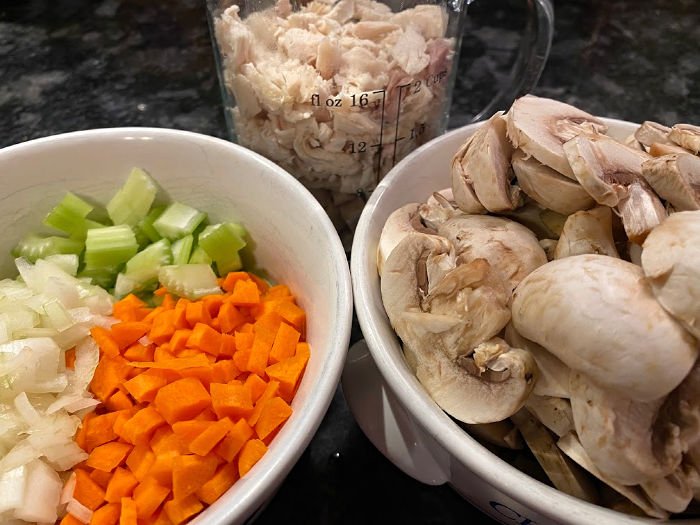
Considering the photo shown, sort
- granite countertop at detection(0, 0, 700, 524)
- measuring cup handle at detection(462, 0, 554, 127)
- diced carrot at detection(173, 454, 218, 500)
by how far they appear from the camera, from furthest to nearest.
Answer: granite countertop at detection(0, 0, 700, 524) < measuring cup handle at detection(462, 0, 554, 127) < diced carrot at detection(173, 454, 218, 500)

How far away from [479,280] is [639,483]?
0.19 metres

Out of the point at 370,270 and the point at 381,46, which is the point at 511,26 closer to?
the point at 381,46

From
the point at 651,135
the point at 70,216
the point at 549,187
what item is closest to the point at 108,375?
the point at 70,216

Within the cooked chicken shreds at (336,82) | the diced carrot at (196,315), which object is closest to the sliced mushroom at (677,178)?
the cooked chicken shreds at (336,82)

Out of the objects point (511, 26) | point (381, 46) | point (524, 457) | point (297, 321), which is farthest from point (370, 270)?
point (511, 26)

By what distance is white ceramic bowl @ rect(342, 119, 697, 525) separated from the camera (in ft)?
1.61

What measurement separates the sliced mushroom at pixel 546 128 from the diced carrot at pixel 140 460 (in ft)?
1.47

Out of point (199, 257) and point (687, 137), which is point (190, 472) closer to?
point (199, 257)

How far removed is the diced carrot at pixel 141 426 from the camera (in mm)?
607

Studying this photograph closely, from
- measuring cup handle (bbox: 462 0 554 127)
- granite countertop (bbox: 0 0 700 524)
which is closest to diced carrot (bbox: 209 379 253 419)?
measuring cup handle (bbox: 462 0 554 127)

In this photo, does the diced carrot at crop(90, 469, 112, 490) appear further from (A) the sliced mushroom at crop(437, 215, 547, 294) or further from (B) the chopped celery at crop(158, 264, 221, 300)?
(A) the sliced mushroom at crop(437, 215, 547, 294)

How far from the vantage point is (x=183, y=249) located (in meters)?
0.79

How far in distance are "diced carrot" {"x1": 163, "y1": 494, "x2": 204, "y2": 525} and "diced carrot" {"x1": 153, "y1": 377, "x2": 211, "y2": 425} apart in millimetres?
73

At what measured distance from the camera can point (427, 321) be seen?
553 mm
